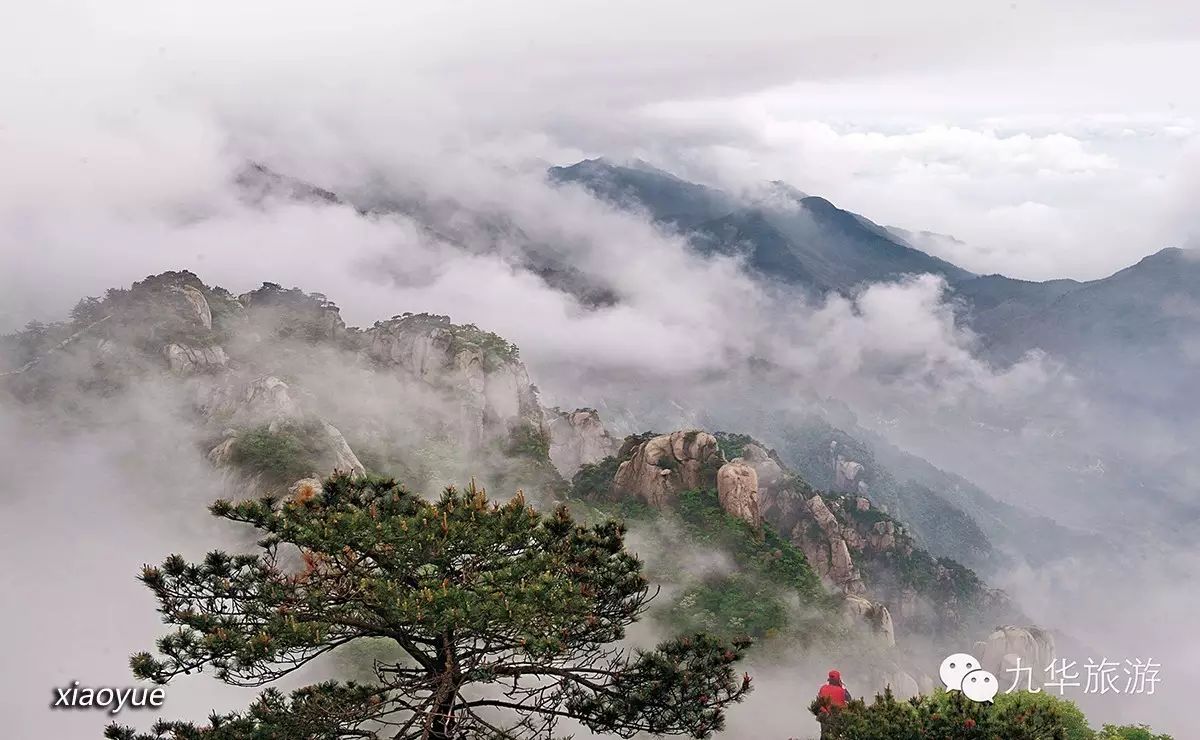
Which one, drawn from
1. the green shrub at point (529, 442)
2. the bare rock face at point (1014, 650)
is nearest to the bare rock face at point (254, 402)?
the green shrub at point (529, 442)

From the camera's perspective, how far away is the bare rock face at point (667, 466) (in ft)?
176

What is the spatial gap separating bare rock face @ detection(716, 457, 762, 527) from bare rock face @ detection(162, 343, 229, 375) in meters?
33.8

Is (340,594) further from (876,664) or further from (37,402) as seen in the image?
(37,402)

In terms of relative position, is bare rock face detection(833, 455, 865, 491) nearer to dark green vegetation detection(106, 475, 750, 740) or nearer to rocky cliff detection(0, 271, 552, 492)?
rocky cliff detection(0, 271, 552, 492)

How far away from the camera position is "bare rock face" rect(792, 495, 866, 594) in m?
60.1

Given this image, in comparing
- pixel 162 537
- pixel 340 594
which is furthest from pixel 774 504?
pixel 340 594

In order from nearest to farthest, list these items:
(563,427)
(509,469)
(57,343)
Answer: (57,343) < (509,469) < (563,427)

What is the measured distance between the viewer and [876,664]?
147 feet

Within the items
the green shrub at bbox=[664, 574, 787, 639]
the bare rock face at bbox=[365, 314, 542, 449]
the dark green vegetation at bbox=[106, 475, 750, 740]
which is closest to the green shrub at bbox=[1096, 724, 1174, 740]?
the green shrub at bbox=[664, 574, 787, 639]

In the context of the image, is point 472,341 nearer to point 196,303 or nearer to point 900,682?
point 196,303

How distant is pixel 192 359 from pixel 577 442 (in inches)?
1356

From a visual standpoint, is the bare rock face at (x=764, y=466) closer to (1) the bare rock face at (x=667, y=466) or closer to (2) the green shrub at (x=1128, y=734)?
(1) the bare rock face at (x=667, y=466)

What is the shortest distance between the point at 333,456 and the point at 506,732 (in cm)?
3575

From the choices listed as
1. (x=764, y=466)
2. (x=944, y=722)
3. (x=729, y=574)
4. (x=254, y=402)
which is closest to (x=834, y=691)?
(x=944, y=722)
